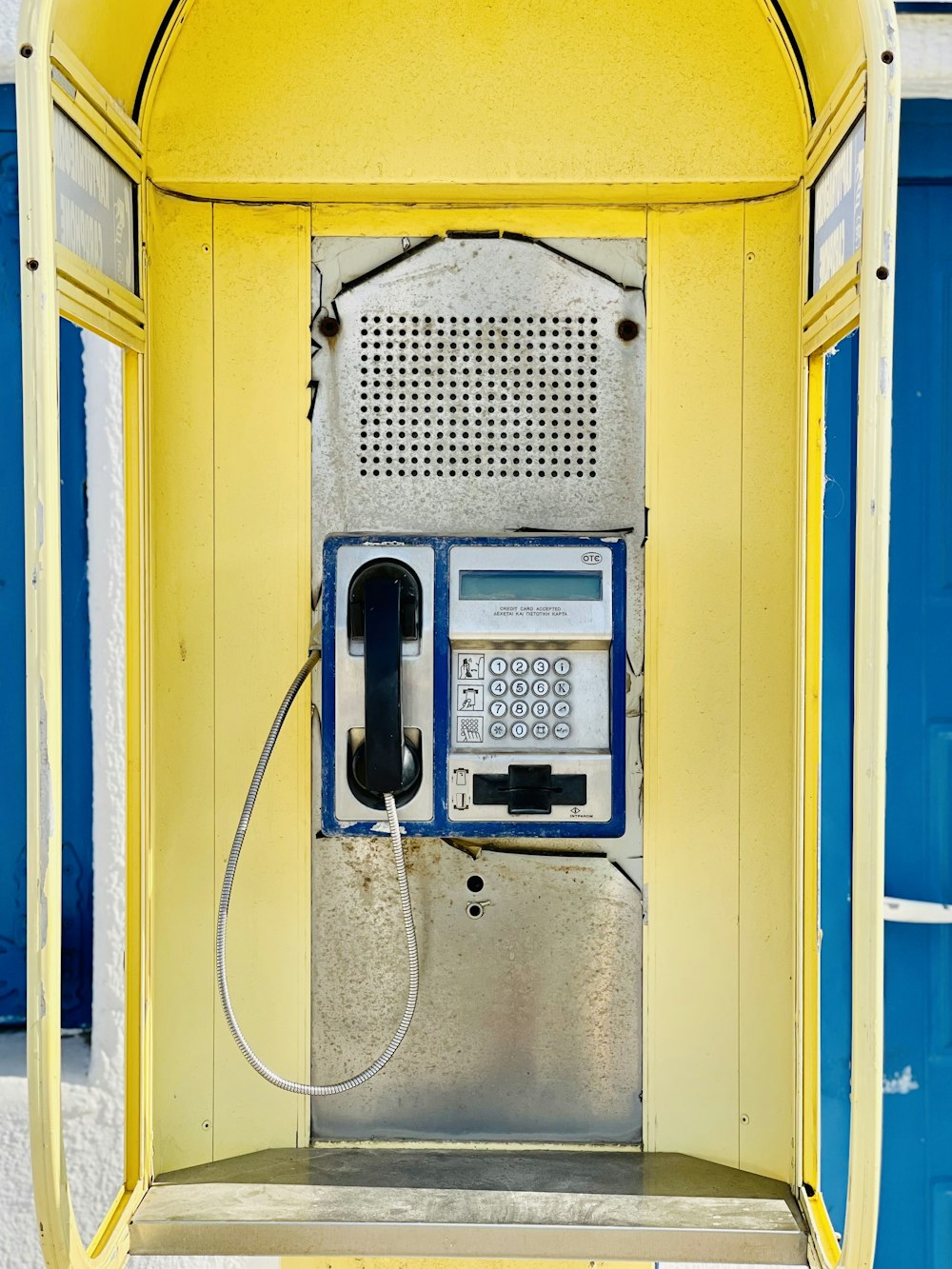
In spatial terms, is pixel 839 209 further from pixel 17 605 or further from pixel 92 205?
pixel 17 605

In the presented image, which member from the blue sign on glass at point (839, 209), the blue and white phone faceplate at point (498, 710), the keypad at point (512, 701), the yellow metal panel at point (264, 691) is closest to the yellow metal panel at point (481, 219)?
the yellow metal panel at point (264, 691)

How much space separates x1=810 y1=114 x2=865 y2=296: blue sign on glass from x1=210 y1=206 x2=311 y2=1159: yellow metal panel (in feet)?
2.28

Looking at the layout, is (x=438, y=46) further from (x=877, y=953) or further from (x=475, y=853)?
(x=877, y=953)

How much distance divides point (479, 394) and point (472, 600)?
310 mm

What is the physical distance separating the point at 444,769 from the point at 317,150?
0.84 m

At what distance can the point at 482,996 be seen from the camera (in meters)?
1.62

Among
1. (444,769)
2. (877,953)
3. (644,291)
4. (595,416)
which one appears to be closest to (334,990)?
(444,769)

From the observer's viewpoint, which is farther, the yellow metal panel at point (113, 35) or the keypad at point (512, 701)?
the keypad at point (512, 701)

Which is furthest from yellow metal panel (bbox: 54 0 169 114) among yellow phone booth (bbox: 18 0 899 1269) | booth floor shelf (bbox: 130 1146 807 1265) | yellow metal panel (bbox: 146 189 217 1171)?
booth floor shelf (bbox: 130 1146 807 1265)

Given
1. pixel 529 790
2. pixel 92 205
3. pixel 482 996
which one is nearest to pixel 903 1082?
pixel 482 996

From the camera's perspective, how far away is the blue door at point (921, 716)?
2.06 m

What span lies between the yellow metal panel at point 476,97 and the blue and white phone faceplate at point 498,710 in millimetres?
528

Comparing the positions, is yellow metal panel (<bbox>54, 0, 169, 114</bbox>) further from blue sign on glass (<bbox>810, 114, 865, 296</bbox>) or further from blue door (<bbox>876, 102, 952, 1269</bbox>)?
blue door (<bbox>876, 102, 952, 1269</bbox>)

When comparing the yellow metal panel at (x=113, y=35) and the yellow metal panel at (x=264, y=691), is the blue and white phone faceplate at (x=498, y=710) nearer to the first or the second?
the yellow metal panel at (x=264, y=691)
